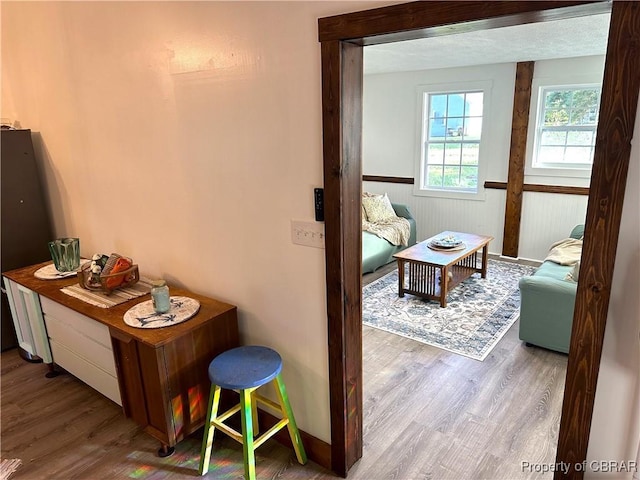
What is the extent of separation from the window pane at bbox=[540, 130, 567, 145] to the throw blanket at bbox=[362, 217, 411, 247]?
5.94 feet

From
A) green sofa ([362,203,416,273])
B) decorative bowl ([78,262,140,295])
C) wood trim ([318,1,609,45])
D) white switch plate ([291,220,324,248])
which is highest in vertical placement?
wood trim ([318,1,609,45])

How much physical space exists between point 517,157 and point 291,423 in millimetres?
4323

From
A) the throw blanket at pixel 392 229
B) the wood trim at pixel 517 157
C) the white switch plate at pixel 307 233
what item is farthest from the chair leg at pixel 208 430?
the wood trim at pixel 517 157

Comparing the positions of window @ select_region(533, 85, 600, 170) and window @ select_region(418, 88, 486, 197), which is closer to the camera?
window @ select_region(533, 85, 600, 170)

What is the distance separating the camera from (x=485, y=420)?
2447mm

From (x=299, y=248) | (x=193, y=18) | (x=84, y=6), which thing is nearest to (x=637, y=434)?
(x=299, y=248)

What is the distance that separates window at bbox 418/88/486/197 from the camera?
549 centimetres

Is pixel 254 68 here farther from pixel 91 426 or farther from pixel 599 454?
pixel 91 426

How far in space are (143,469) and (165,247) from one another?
1172 millimetres

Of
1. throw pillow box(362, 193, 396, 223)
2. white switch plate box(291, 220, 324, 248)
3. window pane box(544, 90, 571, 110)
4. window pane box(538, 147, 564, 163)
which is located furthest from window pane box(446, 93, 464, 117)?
white switch plate box(291, 220, 324, 248)

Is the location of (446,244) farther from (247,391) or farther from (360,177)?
(247,391)

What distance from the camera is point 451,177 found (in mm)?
5805

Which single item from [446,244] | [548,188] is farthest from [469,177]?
[446,244]

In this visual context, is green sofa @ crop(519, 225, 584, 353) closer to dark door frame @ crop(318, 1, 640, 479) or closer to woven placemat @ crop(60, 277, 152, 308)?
dark door frame @ crop(318, 1, 640, 479)
